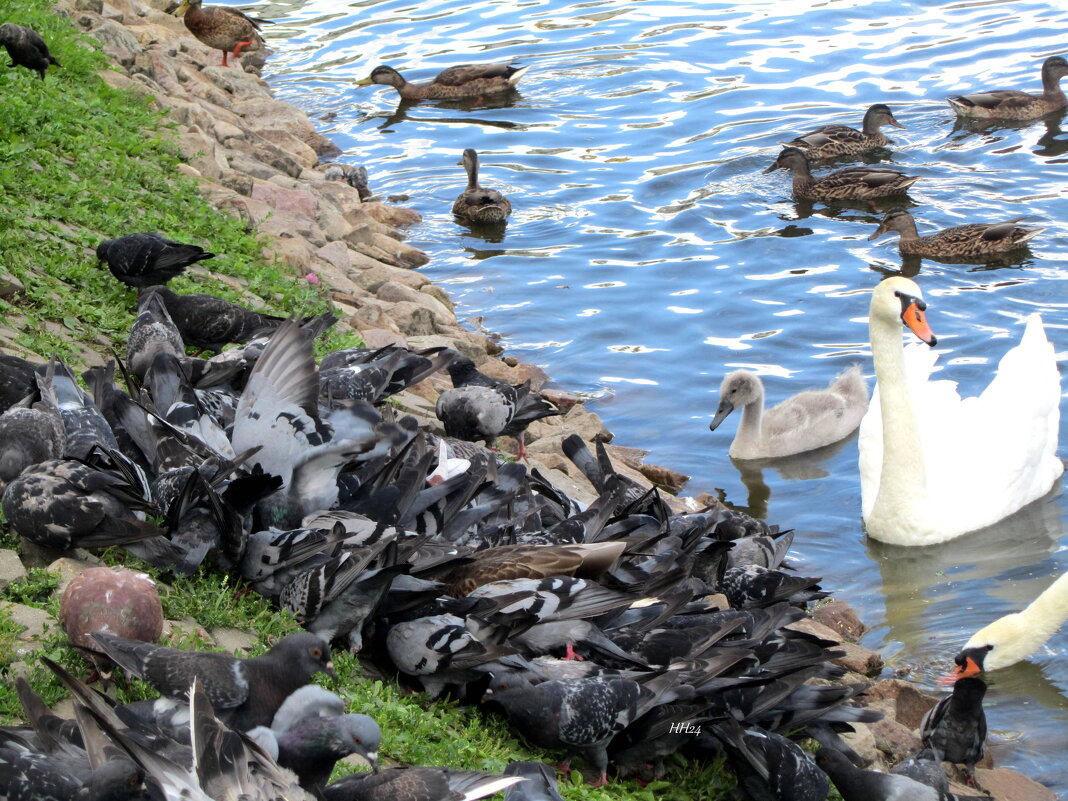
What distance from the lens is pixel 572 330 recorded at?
39.1 ft

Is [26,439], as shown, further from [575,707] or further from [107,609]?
[575,707]

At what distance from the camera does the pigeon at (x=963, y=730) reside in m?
5.91

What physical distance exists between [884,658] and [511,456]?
109 inches

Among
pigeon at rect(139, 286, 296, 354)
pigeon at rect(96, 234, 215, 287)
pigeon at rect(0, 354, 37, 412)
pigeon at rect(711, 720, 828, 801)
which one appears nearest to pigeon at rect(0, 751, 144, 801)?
pigeon at rect(711, 720, 828, 801)

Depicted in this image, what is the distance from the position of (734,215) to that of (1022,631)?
7.95 meters

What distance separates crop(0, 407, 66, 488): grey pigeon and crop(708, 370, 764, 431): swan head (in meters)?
5.63

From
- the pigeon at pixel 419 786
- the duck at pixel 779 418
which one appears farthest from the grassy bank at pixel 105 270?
the duck at pixel 779 418

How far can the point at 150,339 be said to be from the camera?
6895 mm

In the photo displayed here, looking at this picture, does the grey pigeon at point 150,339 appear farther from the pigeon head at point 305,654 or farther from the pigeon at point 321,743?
the pigeon at point 321,743

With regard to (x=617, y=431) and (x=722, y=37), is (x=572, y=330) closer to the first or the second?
(x=617, y=431)

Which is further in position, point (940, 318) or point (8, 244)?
point (940, 318)

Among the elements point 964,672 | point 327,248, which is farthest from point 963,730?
point 327,248

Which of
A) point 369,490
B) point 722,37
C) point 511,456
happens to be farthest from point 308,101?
point 369,490

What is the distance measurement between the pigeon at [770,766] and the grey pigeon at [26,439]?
3119 millimetres
